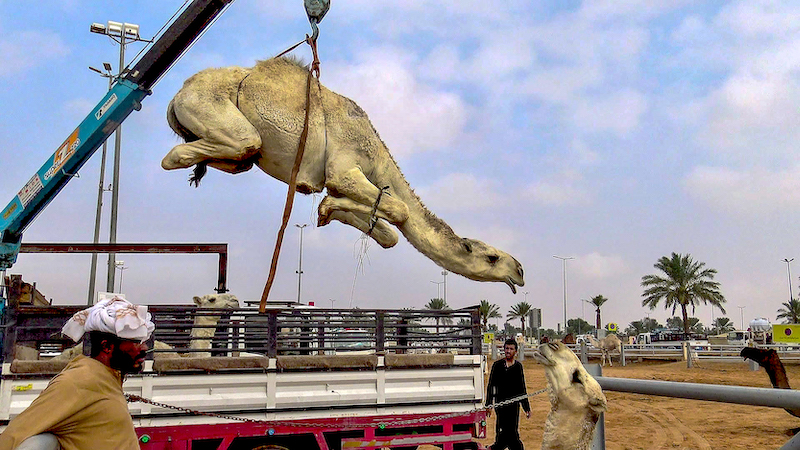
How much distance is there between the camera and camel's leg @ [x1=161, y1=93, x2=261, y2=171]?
6.53 metres

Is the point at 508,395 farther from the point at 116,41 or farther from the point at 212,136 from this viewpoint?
the point at 116,41

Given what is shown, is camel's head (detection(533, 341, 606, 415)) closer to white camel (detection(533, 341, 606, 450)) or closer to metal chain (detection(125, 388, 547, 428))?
white camel (detection(533, 341, 606, 450))

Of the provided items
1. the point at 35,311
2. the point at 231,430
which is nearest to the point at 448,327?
the point at 231,430

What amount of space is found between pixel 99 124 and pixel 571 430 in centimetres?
669

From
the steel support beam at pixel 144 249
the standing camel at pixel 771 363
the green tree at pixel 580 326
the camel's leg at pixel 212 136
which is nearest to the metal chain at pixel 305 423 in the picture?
the camel's leg at pixel 212 136

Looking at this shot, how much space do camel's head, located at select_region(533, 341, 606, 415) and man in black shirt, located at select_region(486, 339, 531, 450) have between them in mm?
4550

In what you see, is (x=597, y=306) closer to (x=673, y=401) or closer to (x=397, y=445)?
(x=673, y=401)

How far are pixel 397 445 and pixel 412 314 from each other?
1348 millimetres

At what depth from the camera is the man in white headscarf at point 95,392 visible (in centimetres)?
183

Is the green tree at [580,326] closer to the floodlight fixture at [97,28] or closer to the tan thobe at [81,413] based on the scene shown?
the floodlight fixture at [97,28]

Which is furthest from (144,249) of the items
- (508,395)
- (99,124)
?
(508,395)

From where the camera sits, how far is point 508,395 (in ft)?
25.5

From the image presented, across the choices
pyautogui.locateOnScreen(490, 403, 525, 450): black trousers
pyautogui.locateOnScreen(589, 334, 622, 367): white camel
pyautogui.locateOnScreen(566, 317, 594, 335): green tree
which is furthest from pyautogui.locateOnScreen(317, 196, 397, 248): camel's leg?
pyautogui.locateOnScreen(566, 317, 594, 335): green tree

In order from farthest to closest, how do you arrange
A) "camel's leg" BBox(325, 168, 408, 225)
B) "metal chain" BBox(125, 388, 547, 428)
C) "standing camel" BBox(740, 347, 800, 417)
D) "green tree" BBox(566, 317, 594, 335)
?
"green tree" BBox(566, 317, 594, 335)
"standing camel" BBox(740, 347, 800, 417)
"camel's leg" BBox(325, 168, 408, 225)
"metal chain" BBox(125, 388, 547, 428)
